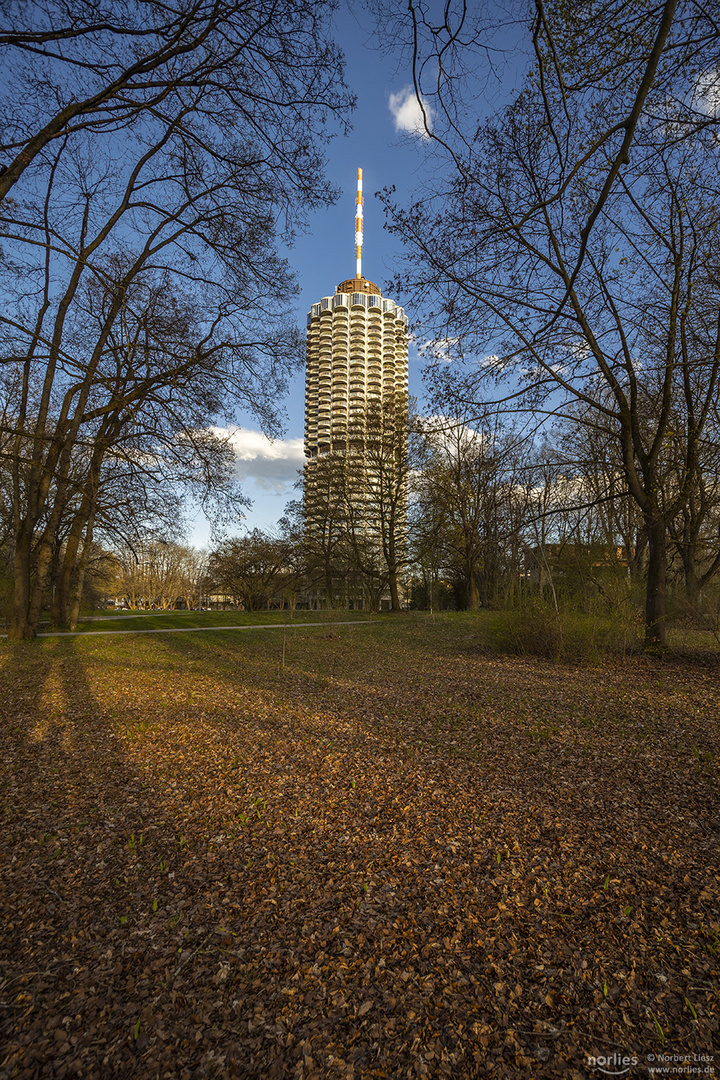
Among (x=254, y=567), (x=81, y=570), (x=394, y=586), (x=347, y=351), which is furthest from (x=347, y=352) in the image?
(x=81, y=570)

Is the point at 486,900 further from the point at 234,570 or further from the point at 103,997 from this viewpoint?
the point at 234,570

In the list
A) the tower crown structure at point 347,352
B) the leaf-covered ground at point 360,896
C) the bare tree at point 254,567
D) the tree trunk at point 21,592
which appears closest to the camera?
the leaf-covered ground at point 360,896

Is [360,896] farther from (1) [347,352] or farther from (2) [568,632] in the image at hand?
(1) [347,352]

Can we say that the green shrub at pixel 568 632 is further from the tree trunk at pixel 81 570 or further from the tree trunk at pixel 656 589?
the tree trunk at pixel 81 570

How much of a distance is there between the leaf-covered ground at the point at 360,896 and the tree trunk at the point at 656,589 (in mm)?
4182

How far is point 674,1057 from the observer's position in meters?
1.79

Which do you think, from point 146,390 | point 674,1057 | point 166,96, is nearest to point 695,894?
point 674,1057

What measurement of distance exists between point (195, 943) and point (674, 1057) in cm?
200

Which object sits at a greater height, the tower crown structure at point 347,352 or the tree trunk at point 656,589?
the tower crown structure at point 347,352

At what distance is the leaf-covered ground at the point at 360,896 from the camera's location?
189cm

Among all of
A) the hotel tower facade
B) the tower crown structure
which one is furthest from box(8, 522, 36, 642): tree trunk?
the tower crown structure

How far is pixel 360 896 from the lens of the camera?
2.73 m

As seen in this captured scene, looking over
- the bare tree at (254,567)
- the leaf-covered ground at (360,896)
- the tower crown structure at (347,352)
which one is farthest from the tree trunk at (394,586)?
the tower crown structure at (347,352)

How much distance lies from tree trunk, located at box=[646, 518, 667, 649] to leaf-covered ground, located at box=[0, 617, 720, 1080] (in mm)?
4182
